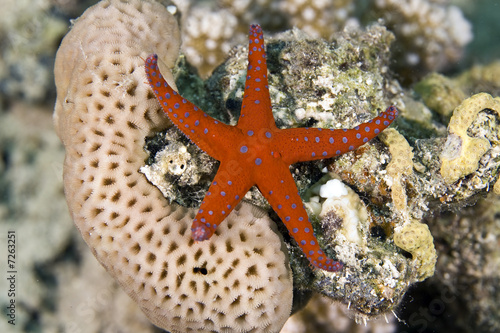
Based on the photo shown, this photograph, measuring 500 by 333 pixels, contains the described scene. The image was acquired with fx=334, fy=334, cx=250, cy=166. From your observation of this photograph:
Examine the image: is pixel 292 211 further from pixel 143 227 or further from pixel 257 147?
pixel 143 227

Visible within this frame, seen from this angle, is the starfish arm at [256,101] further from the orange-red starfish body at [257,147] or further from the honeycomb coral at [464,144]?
the honeycomb coral at [464,144]

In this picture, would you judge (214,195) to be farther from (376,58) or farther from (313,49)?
(376,58)

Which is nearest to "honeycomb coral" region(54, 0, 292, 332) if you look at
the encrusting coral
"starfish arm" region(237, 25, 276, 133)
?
the encrusting coral

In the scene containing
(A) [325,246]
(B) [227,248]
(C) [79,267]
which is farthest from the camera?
(C) [79,267]

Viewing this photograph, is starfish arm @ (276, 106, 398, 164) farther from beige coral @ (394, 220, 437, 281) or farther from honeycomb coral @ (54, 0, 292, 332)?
beige coral @ (394, 220, 437, 281)

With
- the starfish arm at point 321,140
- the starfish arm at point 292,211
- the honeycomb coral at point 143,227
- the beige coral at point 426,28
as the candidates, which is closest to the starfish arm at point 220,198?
the starfish arm at point 292,211

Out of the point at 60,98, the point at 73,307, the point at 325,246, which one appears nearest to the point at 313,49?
the point at 325,246
